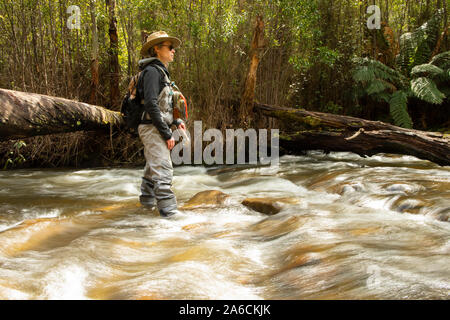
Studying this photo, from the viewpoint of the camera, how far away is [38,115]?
496cm

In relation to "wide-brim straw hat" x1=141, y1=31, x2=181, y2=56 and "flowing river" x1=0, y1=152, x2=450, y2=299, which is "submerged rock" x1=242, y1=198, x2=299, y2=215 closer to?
"flowing river" x1=0, y1=152, x2=450, y2=299

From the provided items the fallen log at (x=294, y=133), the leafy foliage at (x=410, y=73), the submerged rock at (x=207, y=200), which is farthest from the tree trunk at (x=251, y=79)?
the submerged rock at (x=207, y=200)

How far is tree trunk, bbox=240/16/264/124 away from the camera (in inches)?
329

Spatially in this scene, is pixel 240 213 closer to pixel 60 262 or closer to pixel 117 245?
pixel 117 245

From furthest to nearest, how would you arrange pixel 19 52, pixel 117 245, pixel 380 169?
pixel 19 52
pixel 380 169
pixel 117 245

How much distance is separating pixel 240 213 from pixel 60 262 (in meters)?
2.19

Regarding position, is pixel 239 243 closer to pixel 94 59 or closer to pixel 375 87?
pixel 94 59

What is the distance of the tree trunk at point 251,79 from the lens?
835 centimetres

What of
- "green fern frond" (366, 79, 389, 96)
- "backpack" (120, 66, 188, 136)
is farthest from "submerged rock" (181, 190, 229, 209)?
"green fern frond" (366, 79, 389, 96)

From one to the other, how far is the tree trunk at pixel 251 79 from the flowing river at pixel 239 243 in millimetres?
2481

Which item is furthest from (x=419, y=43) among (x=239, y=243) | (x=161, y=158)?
(x=239, y=243)

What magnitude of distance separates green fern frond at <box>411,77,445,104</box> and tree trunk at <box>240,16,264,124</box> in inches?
162
